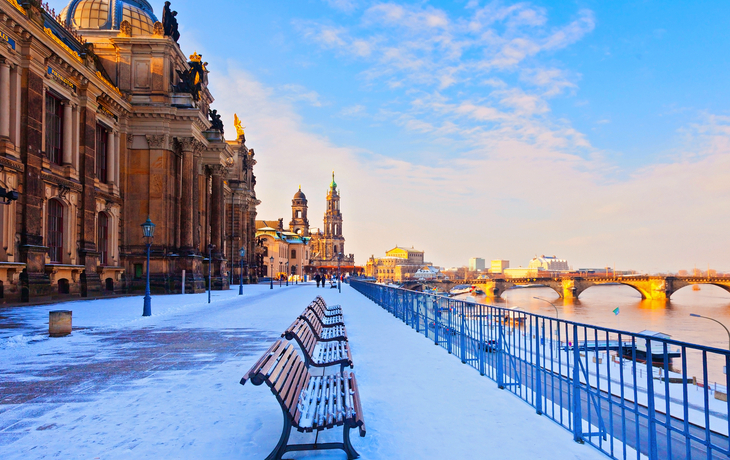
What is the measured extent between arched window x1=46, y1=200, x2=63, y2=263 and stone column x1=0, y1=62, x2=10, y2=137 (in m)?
5.16

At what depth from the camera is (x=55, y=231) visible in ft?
83.6

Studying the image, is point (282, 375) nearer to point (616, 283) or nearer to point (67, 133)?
point (67, 133)

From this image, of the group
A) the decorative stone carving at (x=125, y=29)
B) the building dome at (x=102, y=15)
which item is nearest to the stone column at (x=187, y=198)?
the decorative stone carving at (x=125, y=29)

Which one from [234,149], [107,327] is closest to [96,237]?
[107,327]

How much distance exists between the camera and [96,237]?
2914 cm

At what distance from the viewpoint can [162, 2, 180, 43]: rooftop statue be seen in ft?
116

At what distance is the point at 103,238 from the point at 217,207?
14.5 metres

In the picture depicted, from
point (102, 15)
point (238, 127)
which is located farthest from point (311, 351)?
point (238, 127)

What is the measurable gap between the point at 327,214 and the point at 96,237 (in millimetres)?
Answer: 162482

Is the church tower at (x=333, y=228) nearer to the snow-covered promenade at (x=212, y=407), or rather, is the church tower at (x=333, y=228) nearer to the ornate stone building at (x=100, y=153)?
the ornate stone building at (x=100, y=153)

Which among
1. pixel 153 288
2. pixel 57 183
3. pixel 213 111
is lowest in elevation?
pixel 153 288

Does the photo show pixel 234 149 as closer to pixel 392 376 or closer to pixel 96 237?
pixel 96 237

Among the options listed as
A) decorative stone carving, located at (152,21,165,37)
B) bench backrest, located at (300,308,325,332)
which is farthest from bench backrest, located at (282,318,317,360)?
decorative stone carving, located at (152,21,165,37)

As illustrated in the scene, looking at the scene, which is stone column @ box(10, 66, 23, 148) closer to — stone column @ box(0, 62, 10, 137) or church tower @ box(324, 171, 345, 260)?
stone column @ box(0, 62, 10, 137)
